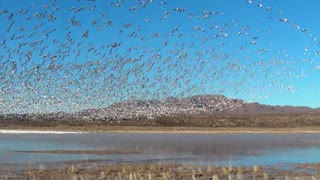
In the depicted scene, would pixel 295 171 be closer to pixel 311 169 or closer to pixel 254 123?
pixel 311 169

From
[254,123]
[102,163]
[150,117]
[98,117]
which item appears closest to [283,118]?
[254,123]

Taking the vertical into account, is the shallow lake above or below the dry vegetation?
above

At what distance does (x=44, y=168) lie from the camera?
2775 cm

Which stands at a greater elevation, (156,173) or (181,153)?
(181,153)

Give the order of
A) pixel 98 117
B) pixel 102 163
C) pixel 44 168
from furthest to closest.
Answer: pixel 98 117 < pixel 102 163 < pixel 44 168

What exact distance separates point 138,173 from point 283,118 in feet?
527

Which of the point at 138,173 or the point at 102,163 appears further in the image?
the point at 102,163

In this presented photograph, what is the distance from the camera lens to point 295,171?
1076 inches

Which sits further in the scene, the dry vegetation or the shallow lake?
the shallow lake

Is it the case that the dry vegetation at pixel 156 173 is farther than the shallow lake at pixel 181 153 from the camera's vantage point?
No

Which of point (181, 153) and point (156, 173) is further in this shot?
point (181, 153)

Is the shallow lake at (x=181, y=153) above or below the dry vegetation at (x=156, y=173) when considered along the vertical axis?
above

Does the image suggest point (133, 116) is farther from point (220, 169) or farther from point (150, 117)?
point (220, 169)

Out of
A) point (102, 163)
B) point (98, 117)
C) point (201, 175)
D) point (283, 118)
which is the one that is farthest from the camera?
point (283, 118)
